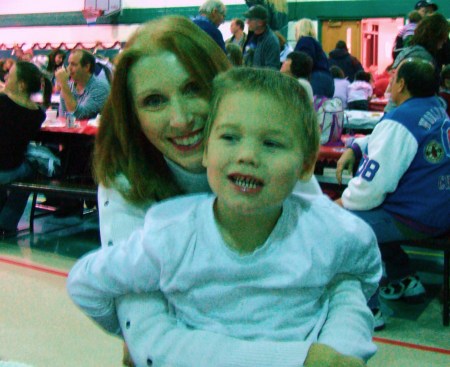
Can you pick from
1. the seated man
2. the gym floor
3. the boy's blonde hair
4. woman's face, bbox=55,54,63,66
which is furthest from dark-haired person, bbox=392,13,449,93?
woman's face, bbox=55,54,63,66

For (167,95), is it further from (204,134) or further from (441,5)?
(441,5)

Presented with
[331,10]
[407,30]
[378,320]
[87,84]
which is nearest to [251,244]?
[378,320]

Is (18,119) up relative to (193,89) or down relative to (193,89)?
down

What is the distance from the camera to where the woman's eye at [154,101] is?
1279mm

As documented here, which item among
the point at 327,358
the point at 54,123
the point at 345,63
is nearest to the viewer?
the point at 327,358

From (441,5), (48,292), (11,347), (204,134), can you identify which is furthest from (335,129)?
(441,5)

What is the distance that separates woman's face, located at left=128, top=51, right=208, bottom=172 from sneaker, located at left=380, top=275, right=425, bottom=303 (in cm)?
272

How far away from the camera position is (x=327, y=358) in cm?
100

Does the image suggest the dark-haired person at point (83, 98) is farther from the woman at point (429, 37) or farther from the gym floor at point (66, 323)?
the woman at point (429, 37)

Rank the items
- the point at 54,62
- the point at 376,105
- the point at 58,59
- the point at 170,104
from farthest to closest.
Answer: the point at 58,59, the point at 54,62, the point at 376,105, the point at 170,104

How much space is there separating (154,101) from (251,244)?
0.38m

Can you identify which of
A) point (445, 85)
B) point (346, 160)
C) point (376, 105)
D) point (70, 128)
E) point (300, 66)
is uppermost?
point (300, 66)

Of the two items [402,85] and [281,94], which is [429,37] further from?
[281,94]

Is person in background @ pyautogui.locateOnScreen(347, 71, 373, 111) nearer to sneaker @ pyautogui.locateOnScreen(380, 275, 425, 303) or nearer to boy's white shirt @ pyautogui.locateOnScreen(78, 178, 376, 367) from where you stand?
sneaker @ pyautogui.locateOnScreen(380, 275, 425, 303)
